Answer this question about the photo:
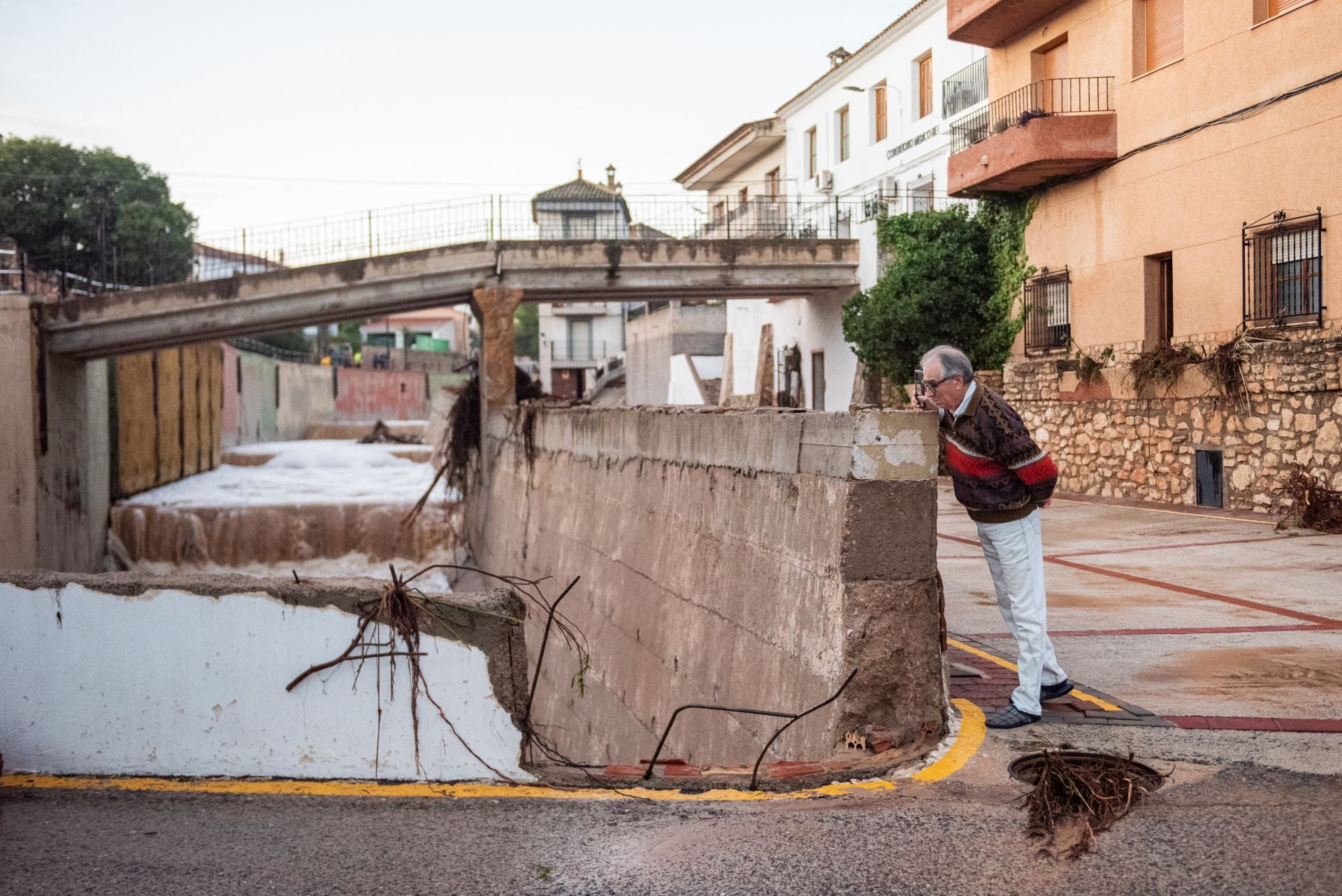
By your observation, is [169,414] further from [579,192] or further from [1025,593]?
[579,192]

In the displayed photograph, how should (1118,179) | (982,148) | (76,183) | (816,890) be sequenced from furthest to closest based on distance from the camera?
(76,183), (982,148), (1118,179), (816,890)

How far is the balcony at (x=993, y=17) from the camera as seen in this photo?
2120 centimetres

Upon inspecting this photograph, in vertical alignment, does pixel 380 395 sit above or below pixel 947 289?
below

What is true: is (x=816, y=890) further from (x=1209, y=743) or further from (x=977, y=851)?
(x=1209, y=743)

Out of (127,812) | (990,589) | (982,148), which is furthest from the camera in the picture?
(982,148)

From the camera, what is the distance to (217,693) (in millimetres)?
5270

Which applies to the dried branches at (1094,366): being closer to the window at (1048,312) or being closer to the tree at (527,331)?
the window at (1048,312)

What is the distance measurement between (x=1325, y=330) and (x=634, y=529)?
30.7 ft

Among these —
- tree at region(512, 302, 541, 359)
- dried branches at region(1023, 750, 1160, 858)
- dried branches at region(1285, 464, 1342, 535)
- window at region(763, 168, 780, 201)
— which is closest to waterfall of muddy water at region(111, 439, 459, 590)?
dried branches at region(1285, 464, 1342, 535)

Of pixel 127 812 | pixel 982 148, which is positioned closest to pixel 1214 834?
pixel 127 812

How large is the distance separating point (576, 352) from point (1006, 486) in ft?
224

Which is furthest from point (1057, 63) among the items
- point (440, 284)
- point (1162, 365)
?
point (440, 284)

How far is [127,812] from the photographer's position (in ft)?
15.5

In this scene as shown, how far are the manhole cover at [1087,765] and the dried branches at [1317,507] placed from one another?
979cm
